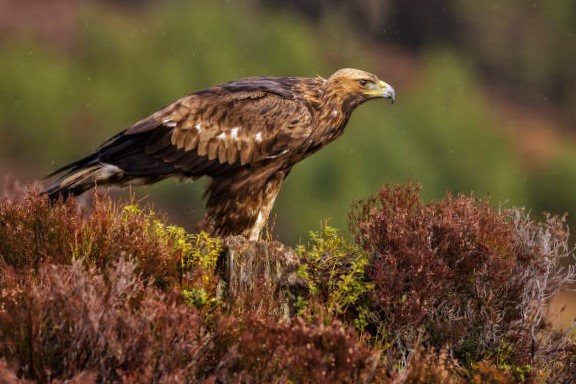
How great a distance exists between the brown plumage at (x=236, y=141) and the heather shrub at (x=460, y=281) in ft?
5.09

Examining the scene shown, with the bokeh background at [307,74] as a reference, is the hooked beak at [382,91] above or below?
below

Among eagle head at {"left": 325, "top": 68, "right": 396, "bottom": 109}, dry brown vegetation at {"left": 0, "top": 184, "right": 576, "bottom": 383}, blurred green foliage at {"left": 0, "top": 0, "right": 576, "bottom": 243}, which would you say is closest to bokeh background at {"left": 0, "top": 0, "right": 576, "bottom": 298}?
blurred green foliage at {"left": 0, "top": 0, "right": 576, "bottom": 243}

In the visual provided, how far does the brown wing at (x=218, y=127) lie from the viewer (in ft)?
29.6

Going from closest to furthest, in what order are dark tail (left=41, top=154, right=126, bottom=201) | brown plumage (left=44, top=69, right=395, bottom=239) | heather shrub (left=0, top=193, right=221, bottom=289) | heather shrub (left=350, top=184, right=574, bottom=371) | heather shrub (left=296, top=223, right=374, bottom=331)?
heather shrub (left=0, top=193, right=221, bottom=289) → heather shrub (left=350, top=184, right=574, bottom=371) → heather shrub (left=296, top=223, right=374, bottom=331) → dark tail (left=41, top=154, right=126, bottom=201) → brown plumage (left=44, top=69, right=395, bottom=239)

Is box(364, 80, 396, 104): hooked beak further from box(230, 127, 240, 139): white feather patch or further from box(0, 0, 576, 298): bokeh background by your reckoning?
box(0, 0, 576, 298): bokeh background

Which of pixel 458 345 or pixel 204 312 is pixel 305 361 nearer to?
pixel 204 312

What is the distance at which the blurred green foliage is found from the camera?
41875mm

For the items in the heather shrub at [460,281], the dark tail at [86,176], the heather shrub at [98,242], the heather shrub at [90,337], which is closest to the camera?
the heather shrub at [90,337]

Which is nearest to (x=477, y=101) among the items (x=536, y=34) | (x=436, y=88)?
(x=436, y=88)

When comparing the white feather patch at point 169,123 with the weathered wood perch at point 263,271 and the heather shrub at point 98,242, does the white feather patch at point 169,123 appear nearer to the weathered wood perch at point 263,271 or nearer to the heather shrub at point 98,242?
the heather shrub at point 98,242

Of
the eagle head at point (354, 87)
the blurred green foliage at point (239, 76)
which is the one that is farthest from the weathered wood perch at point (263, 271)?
the blurred green foliage at point (239, 76)

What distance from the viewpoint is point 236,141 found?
909cm

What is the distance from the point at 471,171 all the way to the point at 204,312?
38.7 m

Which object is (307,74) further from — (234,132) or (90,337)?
(90,337)
